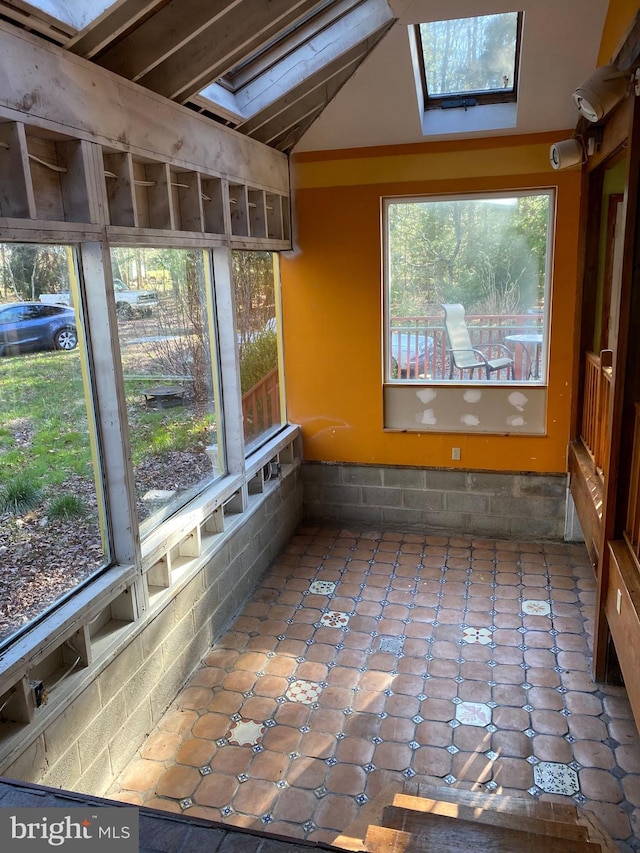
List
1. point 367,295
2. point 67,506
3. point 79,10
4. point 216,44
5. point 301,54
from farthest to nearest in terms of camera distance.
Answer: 1. point 367,295
2. point 301,54
3. point 216,44
4. point 67,506
5. point 79,10

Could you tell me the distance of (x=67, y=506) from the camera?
2926 mm

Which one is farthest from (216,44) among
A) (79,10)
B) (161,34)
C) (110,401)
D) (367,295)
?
(367,295)

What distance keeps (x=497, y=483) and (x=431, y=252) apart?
6.58 ft

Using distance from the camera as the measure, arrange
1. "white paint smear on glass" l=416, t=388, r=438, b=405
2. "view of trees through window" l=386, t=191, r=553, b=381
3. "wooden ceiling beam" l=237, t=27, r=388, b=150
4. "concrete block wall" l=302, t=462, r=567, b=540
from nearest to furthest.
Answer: "wooden ceiling beam" l=237, t=27, r=388, b=150
"view of trees through window" l=386, t=191, r=553, b=381
"concrete block wall" l=302, t=462, r=567, b=540
"white paint smear on glass" l=416, t=388, r=438, b=405

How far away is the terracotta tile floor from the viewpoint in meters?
2.92

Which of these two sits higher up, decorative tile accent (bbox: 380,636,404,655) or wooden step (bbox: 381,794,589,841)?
wooden step (bbox: 381,794,589,841)

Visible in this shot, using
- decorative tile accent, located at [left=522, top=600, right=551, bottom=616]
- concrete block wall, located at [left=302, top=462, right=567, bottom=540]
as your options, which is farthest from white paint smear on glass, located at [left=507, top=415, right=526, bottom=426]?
decorative tile accent, located at [left=522, top=600, right=551, bottom=616]

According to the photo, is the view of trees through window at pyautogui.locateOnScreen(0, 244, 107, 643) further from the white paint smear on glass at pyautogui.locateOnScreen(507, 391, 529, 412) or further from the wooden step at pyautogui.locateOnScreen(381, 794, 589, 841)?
the white paint smear on glass at pyautogui.locateOnScreen(507, 391, 529, 412)

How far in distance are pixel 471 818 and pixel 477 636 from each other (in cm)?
180

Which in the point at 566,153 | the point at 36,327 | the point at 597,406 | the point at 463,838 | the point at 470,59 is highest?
the point at 470,59

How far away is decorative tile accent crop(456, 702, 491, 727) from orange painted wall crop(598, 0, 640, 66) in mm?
3440

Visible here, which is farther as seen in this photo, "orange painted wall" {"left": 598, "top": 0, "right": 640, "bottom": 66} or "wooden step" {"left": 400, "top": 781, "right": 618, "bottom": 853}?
"orange painted wall" {"left": 598, "top": 0, "right": 640, "bottom": 66}

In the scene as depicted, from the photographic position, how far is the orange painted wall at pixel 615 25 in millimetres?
3165

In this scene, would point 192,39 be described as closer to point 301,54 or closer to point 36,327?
point 301,54
